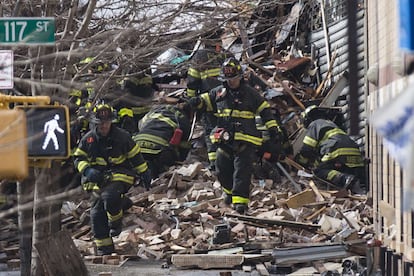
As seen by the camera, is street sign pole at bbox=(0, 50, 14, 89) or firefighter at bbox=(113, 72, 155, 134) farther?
firefighter at bbox=(113, 72, 155, 134)

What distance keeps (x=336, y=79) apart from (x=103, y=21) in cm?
777

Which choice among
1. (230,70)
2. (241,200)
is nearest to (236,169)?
(241,200)

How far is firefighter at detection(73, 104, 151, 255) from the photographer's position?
14.0 m

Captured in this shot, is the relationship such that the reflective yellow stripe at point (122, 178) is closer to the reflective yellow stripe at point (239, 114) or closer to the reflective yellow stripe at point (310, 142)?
the reflective yellow stripe at point (239, 114)

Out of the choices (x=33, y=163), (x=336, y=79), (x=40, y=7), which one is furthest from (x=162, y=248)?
(x=336, y=79)

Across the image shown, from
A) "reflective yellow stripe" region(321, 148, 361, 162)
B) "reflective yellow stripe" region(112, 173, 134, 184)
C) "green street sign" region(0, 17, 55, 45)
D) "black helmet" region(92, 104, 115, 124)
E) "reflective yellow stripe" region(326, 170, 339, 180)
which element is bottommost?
"reflective yellow stripe" region(326, 170, 339, 180)

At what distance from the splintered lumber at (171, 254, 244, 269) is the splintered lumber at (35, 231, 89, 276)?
1.39 m

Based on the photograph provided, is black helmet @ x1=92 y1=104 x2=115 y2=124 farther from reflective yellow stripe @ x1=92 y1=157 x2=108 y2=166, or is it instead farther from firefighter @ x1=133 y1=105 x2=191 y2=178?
firefighter @ x1=133 y1=105 x2=191 y2=178

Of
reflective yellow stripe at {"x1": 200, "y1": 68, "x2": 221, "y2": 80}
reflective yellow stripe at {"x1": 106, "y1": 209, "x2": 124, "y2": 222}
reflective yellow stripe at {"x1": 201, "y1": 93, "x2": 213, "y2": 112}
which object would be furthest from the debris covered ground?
reflective yellow stripe at {"x1": 200, "y1": 68, "x2": 221, "y2": 80}

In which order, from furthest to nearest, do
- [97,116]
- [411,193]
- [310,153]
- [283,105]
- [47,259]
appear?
[283,105]
[310,153]
[97,116]
[47,259]
[411,193]

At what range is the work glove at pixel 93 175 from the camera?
14062 millimetres

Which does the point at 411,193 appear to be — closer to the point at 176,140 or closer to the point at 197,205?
the point at 197,205

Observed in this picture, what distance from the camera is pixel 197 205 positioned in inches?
610

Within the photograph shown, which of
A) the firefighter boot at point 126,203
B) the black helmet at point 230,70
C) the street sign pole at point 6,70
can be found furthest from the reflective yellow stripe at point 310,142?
the street sign pole at point 6,70
